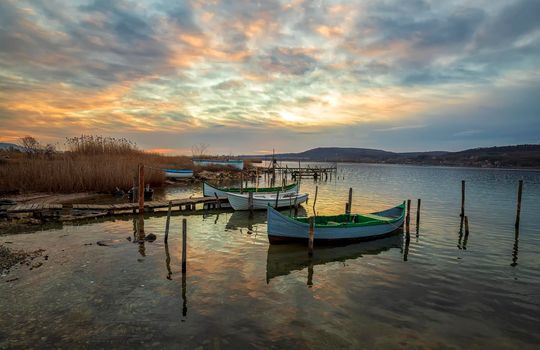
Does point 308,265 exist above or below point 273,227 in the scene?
below

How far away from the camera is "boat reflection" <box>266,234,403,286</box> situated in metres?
12.7

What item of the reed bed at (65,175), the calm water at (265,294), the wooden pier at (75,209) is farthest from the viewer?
the reed bed at (65,175)

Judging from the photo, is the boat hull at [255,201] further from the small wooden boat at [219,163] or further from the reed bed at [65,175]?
the small wooden boat at [219,163]

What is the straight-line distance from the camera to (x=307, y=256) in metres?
14.4

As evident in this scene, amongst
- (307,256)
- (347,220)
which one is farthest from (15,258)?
(347,220)

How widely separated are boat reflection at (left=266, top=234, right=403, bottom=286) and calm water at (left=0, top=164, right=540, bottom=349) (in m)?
0.09

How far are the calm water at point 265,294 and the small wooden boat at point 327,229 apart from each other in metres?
0.70

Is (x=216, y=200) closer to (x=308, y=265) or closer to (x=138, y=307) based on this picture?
(x=308, y=265)

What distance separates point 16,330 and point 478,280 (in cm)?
1402

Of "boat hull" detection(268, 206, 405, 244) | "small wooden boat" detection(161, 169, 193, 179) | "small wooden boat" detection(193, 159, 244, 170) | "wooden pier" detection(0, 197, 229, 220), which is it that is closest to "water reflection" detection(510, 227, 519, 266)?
"boat hull" detection(268, 206, 405, 244)

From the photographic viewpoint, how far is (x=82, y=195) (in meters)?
26.1

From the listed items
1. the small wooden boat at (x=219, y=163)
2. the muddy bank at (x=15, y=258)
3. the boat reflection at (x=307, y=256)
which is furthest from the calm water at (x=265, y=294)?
the small wooden boat at (x=219, y=163)

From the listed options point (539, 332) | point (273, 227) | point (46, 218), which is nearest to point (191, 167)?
point (46, 218)

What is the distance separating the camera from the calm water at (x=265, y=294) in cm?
768
